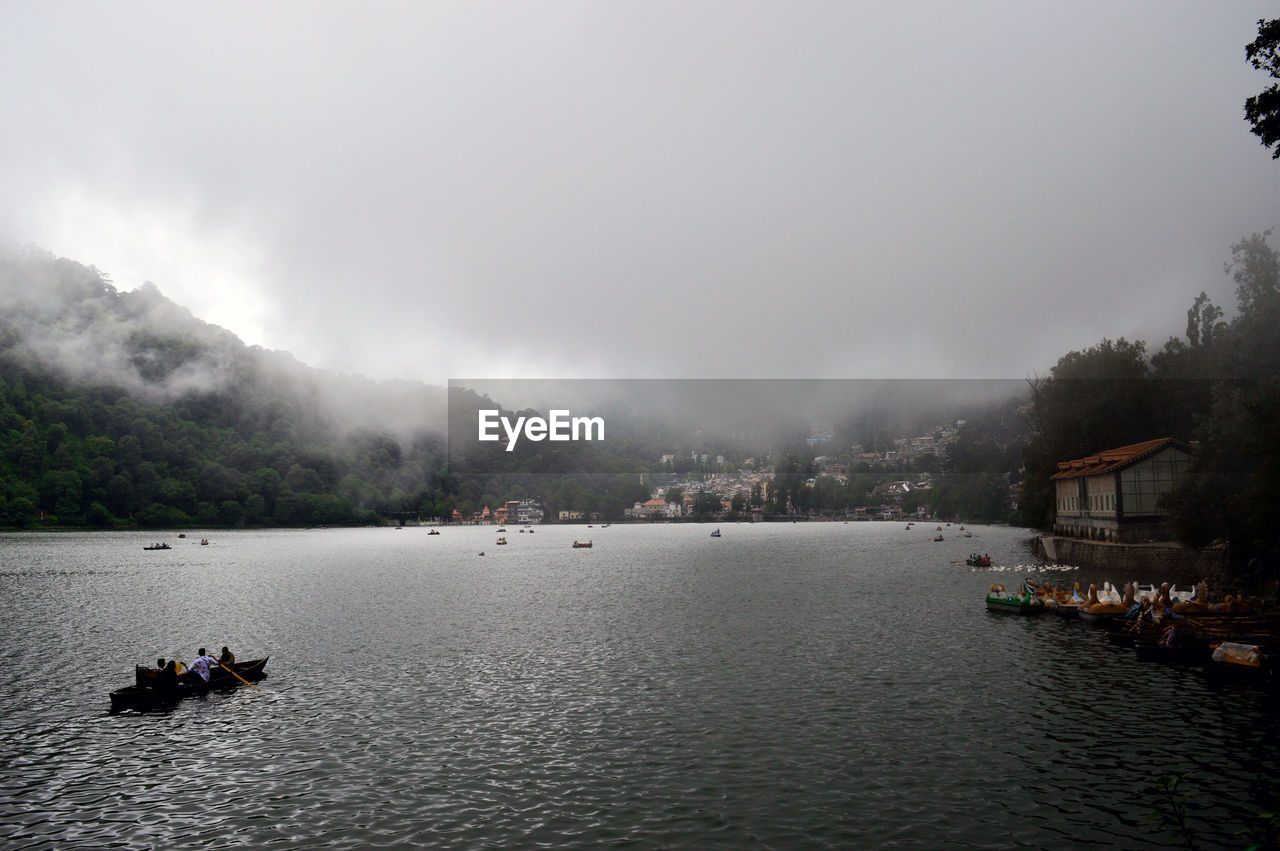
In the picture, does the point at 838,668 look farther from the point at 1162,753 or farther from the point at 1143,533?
the point at 1143,533

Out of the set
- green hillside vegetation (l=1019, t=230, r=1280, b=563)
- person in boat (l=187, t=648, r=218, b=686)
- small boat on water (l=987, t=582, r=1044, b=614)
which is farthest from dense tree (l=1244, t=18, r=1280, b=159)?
person in boat (l=187, t=648, r=218, b=686)

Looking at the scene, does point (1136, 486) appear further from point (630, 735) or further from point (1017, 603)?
point (630, 735)

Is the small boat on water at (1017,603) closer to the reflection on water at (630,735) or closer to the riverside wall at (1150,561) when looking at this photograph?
the reflection on water at (630,735)

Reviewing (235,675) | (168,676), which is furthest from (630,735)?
(168,676)

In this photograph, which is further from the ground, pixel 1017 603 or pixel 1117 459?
pixel 1117 459

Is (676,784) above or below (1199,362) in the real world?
below

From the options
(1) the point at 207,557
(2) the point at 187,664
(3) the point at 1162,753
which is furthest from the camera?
(1) the point at 207,557

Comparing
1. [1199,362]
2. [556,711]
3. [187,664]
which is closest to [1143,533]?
[1199,362]
